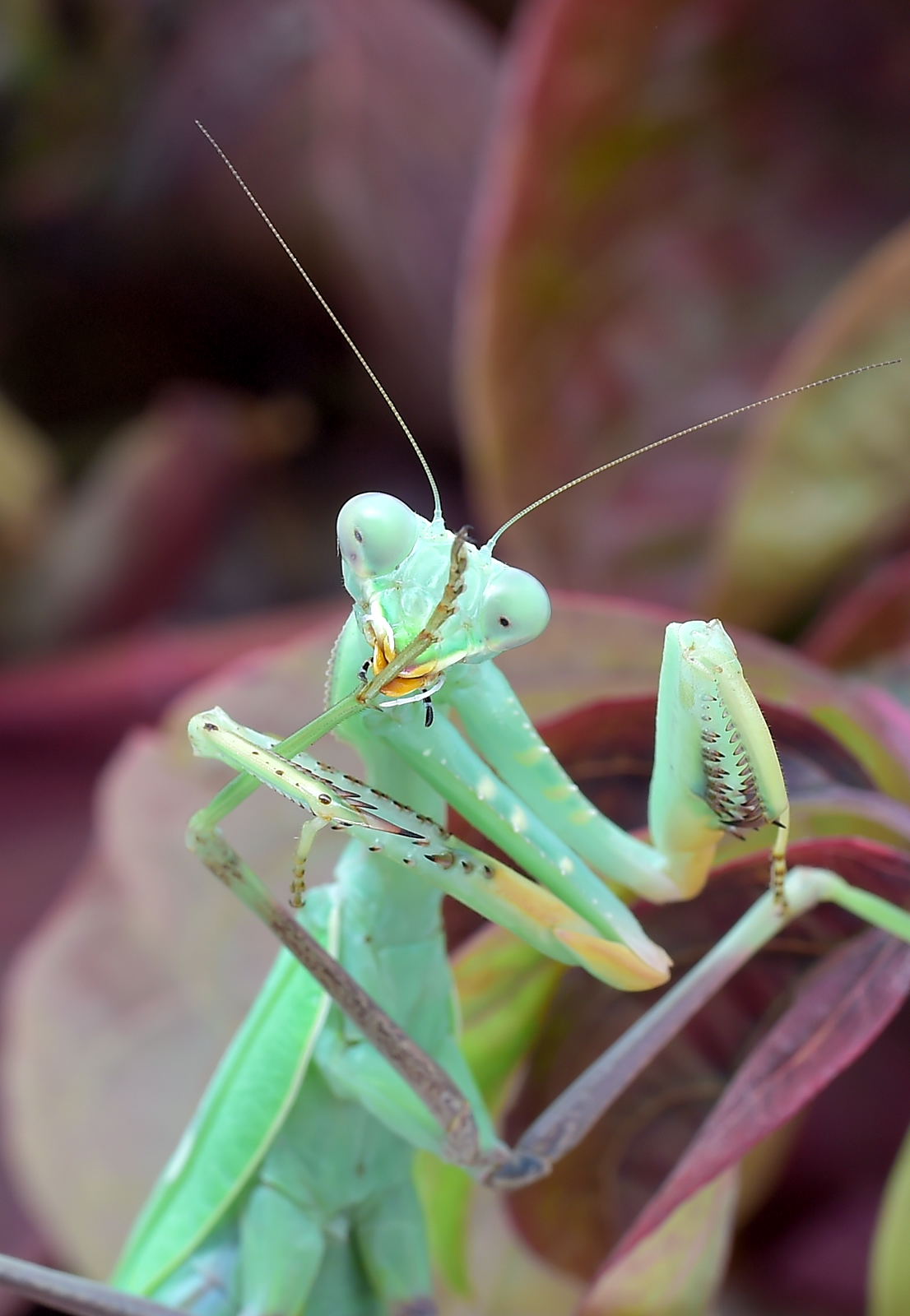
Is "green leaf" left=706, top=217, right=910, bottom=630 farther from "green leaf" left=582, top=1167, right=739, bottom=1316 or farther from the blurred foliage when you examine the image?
"green leaf" left=582, top=1167, right=739, bottom=1316

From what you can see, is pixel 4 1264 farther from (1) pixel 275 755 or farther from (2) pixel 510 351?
(2) pixel 510 351

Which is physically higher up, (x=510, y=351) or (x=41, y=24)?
(x=41, y=24)

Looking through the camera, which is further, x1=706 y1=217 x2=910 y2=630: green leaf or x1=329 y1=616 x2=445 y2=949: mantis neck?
x1=706 y1=217 x2=910 y2=630: green leaf

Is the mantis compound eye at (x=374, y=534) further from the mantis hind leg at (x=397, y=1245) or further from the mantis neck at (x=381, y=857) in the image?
the mantis hind leg at (x=397, y=1245)

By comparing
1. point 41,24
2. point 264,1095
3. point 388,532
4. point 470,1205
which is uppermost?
point 41,24

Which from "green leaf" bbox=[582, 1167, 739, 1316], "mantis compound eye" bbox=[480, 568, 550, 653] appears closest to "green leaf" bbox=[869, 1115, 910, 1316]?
"green leaf" bbox=[582, 1167, 739, 1316]

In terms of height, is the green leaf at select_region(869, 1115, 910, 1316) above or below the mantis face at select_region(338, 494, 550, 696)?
below

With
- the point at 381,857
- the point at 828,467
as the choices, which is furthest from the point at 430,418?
the point at 381,857

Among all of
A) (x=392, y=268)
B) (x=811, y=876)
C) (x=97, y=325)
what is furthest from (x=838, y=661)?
(x=97, y=325)
